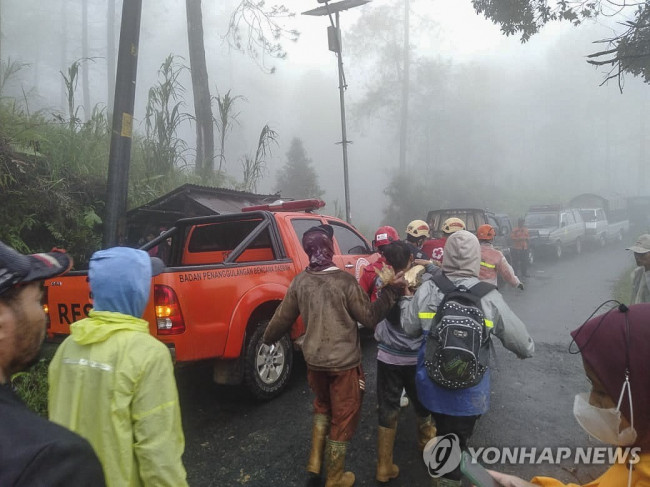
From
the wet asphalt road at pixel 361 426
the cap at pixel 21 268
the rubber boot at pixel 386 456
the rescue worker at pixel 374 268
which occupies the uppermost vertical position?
the cap at pixel 21 268

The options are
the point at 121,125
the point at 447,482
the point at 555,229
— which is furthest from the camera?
the point at 555,229

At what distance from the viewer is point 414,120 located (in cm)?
3481

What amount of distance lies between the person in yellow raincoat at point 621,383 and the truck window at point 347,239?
13.8 ft

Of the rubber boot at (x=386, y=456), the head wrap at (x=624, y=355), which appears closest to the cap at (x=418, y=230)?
the rubber boot at (x=386, y=456)

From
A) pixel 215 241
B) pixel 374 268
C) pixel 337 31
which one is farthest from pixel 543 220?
pixel 374 268

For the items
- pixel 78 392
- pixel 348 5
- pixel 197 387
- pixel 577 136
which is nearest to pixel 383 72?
pixel 348 5

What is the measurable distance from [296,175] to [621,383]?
2538 cm

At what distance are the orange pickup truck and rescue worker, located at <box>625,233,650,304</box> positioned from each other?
295cm

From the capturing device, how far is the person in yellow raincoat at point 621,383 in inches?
51.4

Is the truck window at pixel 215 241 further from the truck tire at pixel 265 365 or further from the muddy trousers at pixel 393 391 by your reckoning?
the muddy trousers at pixel 393 391

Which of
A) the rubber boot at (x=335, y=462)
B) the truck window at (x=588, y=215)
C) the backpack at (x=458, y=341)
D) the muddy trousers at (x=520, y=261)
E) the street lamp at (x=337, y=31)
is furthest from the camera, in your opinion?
the truck window at (x=588, y=215)

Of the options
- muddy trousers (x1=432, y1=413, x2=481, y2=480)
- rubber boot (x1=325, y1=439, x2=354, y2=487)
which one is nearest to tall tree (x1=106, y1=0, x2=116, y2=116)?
rubber boot (x1=325, y1=439, x2=354, y2=487)

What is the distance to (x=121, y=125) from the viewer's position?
510cm

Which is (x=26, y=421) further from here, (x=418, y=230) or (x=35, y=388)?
(x=418, y=230)
